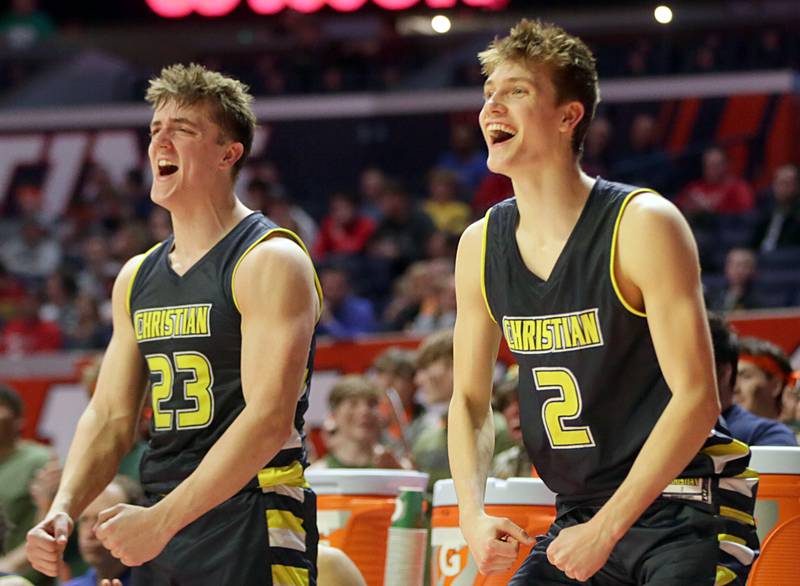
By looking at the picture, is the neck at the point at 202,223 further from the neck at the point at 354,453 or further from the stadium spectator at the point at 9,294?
the stadium spectator at the point at 9,294

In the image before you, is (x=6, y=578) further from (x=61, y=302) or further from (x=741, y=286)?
(x=61, y=302)

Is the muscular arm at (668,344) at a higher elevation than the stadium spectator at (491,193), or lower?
lower

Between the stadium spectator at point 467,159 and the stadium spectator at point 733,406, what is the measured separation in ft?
30.9

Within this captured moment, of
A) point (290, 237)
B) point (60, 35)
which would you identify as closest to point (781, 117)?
point (60, 35)

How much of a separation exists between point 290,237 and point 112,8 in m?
15.2

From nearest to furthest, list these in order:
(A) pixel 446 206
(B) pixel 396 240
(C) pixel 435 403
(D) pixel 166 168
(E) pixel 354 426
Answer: (D) pixel 166 168 → (E) pixel 354 426 → (C) pixel 435 403 → (B) pixel 396 240 → (A) pixel 446 206

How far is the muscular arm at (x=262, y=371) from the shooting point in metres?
3.31

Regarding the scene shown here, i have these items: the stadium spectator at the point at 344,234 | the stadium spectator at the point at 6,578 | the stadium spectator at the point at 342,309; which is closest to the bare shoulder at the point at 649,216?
the stadium spectator at the point at 6,578

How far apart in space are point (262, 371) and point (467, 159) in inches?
450

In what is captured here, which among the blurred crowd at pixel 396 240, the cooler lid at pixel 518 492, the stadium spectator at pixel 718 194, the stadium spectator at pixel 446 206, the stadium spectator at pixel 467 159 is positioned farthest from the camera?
the stadium spectator at pixel 467 159

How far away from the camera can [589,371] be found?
305cm

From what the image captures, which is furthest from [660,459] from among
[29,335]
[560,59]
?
[29,335]

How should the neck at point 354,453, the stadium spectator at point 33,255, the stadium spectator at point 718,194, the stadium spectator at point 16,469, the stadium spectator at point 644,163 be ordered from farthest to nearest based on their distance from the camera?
the stadium spectator at point 33,255, the stadium spectator at point 644,163, the stadium spectator at point 718,194, the stadium spectator at point 16,469, the neck at point 354,453

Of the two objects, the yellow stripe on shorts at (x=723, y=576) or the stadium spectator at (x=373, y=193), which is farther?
the stadium spectator at (x=373, y=193)
